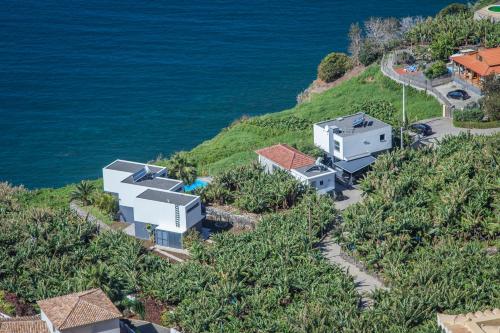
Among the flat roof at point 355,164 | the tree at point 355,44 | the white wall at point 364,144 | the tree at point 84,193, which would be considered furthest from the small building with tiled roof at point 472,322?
the tree at point 355,44

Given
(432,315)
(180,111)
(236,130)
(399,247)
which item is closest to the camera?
(432,315)

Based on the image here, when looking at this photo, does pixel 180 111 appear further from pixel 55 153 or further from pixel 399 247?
pixel 399 247

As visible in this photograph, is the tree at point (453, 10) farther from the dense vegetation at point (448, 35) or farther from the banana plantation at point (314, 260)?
the banana plantation at point (314, 260)

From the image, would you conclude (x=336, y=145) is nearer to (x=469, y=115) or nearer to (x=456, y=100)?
(x=469, y=115)

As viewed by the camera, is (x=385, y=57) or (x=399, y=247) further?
(x=385, y=57)

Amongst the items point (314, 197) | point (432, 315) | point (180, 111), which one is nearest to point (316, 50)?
point (180, 111)

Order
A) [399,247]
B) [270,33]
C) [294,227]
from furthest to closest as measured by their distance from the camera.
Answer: [270,33]
[294,227]
[399,247]
